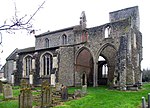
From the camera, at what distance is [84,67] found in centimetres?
3522

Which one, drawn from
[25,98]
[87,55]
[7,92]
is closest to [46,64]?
[87,55]

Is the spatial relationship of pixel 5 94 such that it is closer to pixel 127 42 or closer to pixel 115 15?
pixel 127 42

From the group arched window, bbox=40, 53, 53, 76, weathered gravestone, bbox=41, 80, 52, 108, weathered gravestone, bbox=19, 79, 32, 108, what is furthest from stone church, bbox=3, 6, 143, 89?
weathered gravestone, bbox=19, 79, 32, 108

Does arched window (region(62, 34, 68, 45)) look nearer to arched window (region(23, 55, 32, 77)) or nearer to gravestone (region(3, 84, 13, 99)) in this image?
arched window (region(23, 55, 32, 77))

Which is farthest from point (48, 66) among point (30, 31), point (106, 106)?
point (30, 31)

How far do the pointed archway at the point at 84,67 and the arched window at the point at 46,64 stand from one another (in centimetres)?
427

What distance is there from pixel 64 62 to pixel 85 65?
14.9 ft

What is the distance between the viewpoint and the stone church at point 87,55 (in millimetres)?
26797

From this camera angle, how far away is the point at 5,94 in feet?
59.4

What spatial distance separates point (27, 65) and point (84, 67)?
982cm

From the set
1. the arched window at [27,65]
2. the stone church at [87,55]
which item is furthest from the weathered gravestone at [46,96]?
the arched window at [27,65]

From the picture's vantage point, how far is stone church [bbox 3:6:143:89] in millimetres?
26797

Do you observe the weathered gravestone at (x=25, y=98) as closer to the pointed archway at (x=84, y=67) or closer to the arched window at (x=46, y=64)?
the pointed archway at (x=84, y=67)

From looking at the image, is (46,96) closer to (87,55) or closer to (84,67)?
(84,67)
